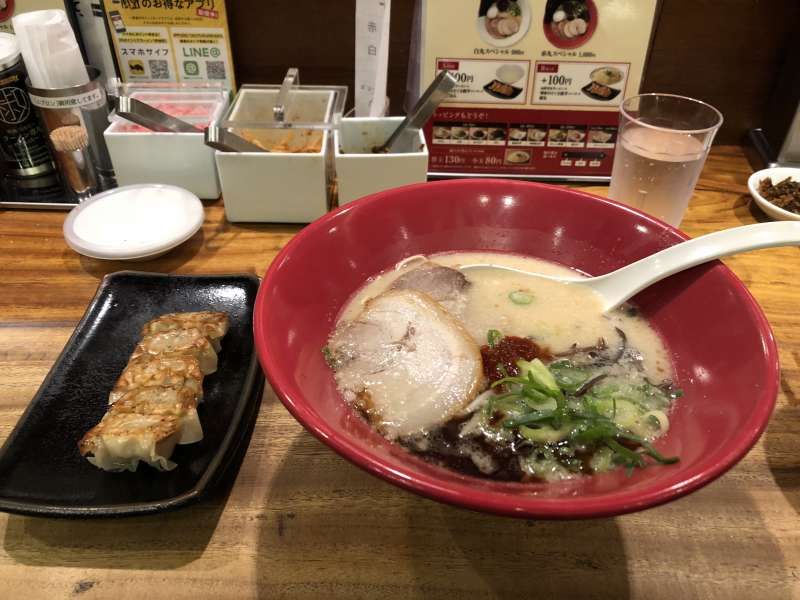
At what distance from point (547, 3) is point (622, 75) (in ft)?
0.92

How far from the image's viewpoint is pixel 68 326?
4.50 feet

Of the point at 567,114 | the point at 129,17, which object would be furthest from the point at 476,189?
the point at 129,17

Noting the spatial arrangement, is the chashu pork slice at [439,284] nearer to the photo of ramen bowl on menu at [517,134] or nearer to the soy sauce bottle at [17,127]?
the photo of ramen bowl on menu at [517,134]

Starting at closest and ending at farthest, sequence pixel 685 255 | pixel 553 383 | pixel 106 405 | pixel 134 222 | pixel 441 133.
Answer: pixel 553 383 → pixel 685 255 → pixel 106 405 → pixel 134 222 → pixel 441 133

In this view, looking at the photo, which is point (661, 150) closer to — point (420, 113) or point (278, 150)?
point (420, 113)

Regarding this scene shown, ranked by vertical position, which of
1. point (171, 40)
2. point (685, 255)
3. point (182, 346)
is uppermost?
point (171, 40)

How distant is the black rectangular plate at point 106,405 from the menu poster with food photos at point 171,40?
0.70 m

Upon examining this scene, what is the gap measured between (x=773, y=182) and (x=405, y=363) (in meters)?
1.34

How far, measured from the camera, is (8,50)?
1.56 meters

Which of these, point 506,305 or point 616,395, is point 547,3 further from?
point 616,395

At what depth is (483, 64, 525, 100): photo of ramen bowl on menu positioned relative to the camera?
162 cm

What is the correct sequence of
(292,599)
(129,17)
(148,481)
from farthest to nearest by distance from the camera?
(129,17) → (148,481) → (292,599)

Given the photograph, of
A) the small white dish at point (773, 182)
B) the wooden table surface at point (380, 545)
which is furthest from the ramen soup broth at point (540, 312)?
the small white dish at point (773, 182)

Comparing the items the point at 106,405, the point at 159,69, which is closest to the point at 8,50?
the point at 159,69
